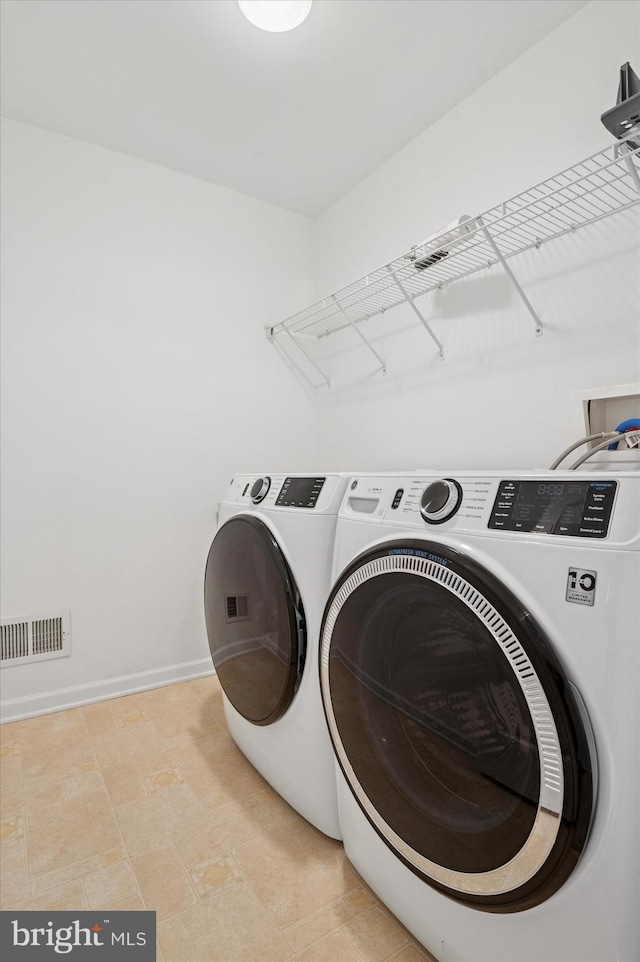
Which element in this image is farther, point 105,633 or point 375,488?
point 105,633

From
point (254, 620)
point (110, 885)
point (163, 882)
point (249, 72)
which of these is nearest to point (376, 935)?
point (163, 882)

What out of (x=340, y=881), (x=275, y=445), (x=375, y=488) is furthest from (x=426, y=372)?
(x=340, y=881)

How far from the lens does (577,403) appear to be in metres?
1.53

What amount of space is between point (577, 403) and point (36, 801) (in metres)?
1.99

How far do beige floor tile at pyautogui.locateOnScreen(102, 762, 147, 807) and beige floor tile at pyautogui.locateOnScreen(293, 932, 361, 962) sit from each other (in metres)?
0.70

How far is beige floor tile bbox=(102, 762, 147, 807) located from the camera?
1.49 meters

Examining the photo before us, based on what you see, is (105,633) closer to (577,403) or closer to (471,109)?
(577,403)

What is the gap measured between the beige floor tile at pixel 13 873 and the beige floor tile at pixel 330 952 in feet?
2.14

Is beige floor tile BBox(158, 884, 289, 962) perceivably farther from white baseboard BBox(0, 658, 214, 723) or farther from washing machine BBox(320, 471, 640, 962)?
white baseboard BBox(0, 658, 214, 723)

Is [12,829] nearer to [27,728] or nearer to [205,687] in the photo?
[27,728]

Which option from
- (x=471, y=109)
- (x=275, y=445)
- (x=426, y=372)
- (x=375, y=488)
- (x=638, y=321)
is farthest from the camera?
(x=275, y=445)

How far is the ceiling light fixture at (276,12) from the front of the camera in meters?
1.46

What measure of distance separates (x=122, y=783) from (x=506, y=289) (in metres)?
→ 2.06

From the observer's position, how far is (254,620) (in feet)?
4.66
